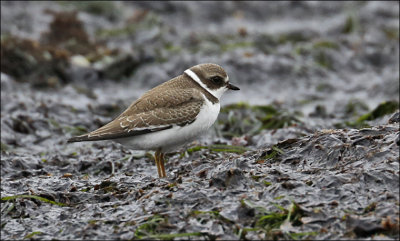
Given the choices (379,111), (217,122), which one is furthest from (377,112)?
(217,122)

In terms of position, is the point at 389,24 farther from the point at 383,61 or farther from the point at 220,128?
the point at 220,128

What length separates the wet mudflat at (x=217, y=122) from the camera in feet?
14.5

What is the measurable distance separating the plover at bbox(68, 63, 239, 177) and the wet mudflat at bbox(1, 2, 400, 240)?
34cm

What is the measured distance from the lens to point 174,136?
591cm

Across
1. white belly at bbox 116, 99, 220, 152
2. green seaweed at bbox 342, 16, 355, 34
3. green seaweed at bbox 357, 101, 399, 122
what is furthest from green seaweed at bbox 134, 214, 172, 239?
green seaweed at bbox 342, 16, 355, 34

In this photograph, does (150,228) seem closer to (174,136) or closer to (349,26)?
(174,136)

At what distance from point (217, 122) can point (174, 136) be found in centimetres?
338

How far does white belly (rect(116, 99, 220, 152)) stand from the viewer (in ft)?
19.4

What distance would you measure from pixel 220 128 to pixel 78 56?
183 inches

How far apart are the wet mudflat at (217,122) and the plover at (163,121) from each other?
0.34 meters

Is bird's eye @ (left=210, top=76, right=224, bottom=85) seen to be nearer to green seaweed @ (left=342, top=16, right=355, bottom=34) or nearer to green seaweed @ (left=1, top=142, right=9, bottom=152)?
green seaweed @ (left=1, top=142, right=9, bottom=152)

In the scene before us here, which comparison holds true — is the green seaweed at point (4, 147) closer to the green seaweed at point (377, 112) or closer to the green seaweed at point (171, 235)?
the green seaweed at point (171, 235)

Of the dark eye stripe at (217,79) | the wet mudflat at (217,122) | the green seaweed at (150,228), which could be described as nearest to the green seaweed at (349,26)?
the wet mudflat at (217,122)

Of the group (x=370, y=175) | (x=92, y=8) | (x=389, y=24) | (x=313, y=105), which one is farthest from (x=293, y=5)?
(x=370, y=175)
